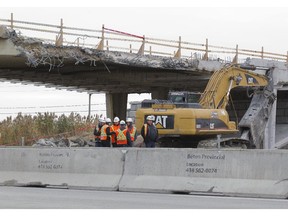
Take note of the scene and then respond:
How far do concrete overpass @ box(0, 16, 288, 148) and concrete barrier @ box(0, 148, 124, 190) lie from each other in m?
11.0

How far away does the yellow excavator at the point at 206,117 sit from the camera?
85.8ft

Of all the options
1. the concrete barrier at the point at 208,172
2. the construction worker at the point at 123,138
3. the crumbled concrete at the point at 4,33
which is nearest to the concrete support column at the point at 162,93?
the crumbled concrete at the point at 4,33

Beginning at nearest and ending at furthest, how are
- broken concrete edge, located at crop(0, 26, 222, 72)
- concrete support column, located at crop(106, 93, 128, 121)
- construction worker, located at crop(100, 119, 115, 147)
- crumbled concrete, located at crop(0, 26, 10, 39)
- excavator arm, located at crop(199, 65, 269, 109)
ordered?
construction worker, located at crop(100, 119, 115, 147)
crumbled concrete, located at crop(0, 26, 10, 39)
excavator arm, located at crop(199, 65, 269, 109)
broken concrete edge, located at crop(0, 26, 222, 72)
concrete support column, located at crop(106, 93, 128, 121)

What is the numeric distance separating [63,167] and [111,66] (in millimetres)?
18787

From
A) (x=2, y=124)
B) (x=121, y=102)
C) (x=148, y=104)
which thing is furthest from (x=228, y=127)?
(x=121, y=102)

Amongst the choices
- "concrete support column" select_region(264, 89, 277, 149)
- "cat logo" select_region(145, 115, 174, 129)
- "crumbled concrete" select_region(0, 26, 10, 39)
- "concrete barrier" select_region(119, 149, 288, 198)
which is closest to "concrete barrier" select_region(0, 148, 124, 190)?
"concrete barrier" select_region(119, 149, 288, 198)

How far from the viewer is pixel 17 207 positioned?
40.1 feet

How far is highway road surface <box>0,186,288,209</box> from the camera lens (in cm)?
1260

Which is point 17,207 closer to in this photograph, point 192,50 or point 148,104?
point 148,104

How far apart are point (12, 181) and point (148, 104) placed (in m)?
8.95

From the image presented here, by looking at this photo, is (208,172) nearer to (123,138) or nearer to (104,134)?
(123,138)

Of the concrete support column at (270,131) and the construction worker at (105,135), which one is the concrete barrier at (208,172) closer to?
the construction worker at (105,135)

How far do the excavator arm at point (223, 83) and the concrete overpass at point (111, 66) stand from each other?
4627 millimetres

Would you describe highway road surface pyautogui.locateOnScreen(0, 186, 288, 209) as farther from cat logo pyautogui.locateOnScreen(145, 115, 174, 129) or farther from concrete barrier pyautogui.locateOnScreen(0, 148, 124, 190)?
cat logo pyautogui.locateOnScreen(145, 115, 174, 129)
